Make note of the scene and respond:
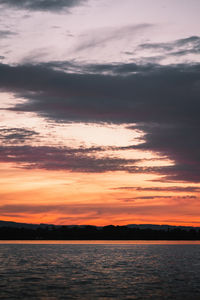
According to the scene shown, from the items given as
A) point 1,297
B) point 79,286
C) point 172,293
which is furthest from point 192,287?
point 1,297

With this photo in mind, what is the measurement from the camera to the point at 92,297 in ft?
176

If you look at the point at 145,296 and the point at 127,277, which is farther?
the point at 127,277

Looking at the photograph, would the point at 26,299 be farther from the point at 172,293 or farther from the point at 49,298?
the point at 172,293

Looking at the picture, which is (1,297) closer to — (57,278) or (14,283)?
(14,283)

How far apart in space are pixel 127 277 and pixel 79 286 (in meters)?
16.7

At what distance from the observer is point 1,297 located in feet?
172

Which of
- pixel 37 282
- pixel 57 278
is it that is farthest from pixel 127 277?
pixel 37 282

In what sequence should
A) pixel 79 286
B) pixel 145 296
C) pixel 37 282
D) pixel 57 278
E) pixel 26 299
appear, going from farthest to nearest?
1. pixel 57 278
2. pixel 37 282
3. pixel 79 286
4. pixel 145 296
5. pixel 26 299

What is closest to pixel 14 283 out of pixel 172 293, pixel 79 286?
pixel 79 286

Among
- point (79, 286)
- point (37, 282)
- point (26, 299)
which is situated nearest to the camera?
point (26, 299)

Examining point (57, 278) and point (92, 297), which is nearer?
point (92, 297)

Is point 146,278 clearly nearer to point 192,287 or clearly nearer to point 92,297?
point 192,287

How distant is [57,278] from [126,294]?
22.9m

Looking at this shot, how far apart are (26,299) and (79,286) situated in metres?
14.6
